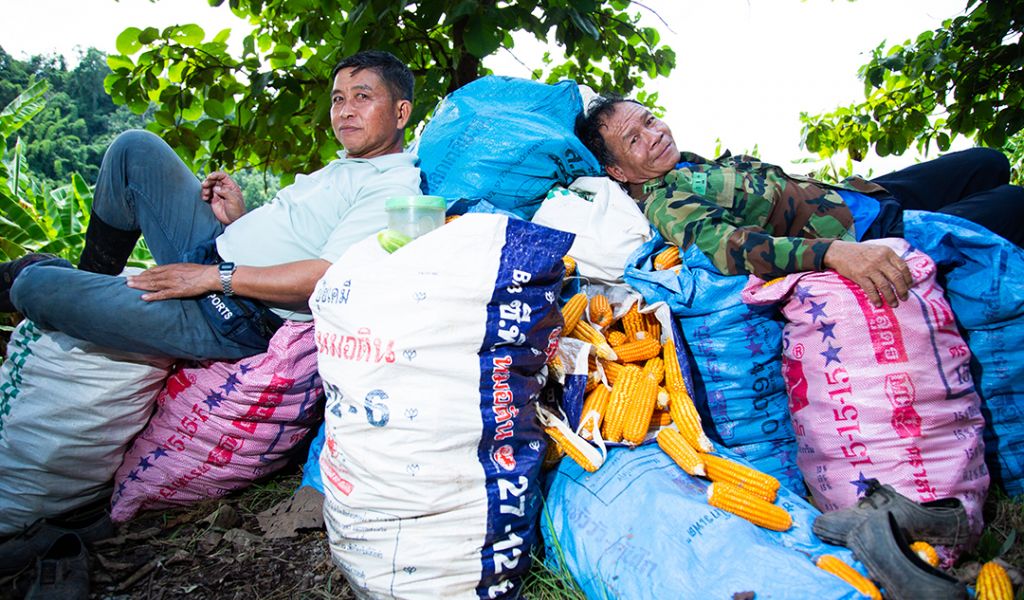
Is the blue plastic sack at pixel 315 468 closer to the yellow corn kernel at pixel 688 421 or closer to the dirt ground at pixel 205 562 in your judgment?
the dirt ground at pixel 205 562

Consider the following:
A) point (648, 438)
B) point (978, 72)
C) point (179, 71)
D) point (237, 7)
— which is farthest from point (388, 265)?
Result: point (978, 72)

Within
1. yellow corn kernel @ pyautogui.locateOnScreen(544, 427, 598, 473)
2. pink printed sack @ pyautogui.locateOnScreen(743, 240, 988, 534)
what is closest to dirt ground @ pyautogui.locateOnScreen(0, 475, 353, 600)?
yellow corn kernel @ pyautogui.locateOnScreen(544, 427, 598, 473)

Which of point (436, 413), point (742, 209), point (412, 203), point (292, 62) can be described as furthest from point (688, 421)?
point (292, 62)

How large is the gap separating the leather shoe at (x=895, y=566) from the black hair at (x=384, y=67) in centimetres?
246

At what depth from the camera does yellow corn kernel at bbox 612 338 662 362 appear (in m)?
2.29

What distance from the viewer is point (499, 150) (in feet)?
8.68

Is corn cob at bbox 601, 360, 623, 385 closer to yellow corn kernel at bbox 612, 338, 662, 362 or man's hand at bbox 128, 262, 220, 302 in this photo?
yellow corn kernel at bbox 612, 338, 662, 362

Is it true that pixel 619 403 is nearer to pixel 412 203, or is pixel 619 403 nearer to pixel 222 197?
pixel 412 203

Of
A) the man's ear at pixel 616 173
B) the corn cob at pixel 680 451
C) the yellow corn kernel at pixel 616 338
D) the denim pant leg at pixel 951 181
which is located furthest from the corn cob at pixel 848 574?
the denim pant leg at pixel 951 181

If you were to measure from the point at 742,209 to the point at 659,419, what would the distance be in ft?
3.16

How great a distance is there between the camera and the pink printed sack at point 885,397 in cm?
182

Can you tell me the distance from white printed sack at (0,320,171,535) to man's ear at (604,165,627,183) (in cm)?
210

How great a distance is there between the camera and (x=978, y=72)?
4.10m

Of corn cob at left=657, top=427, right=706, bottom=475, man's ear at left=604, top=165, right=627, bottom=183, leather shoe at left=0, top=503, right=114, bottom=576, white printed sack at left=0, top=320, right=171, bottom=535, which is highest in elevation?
man's ear at left=604, top=165, right=627, bottom=183
